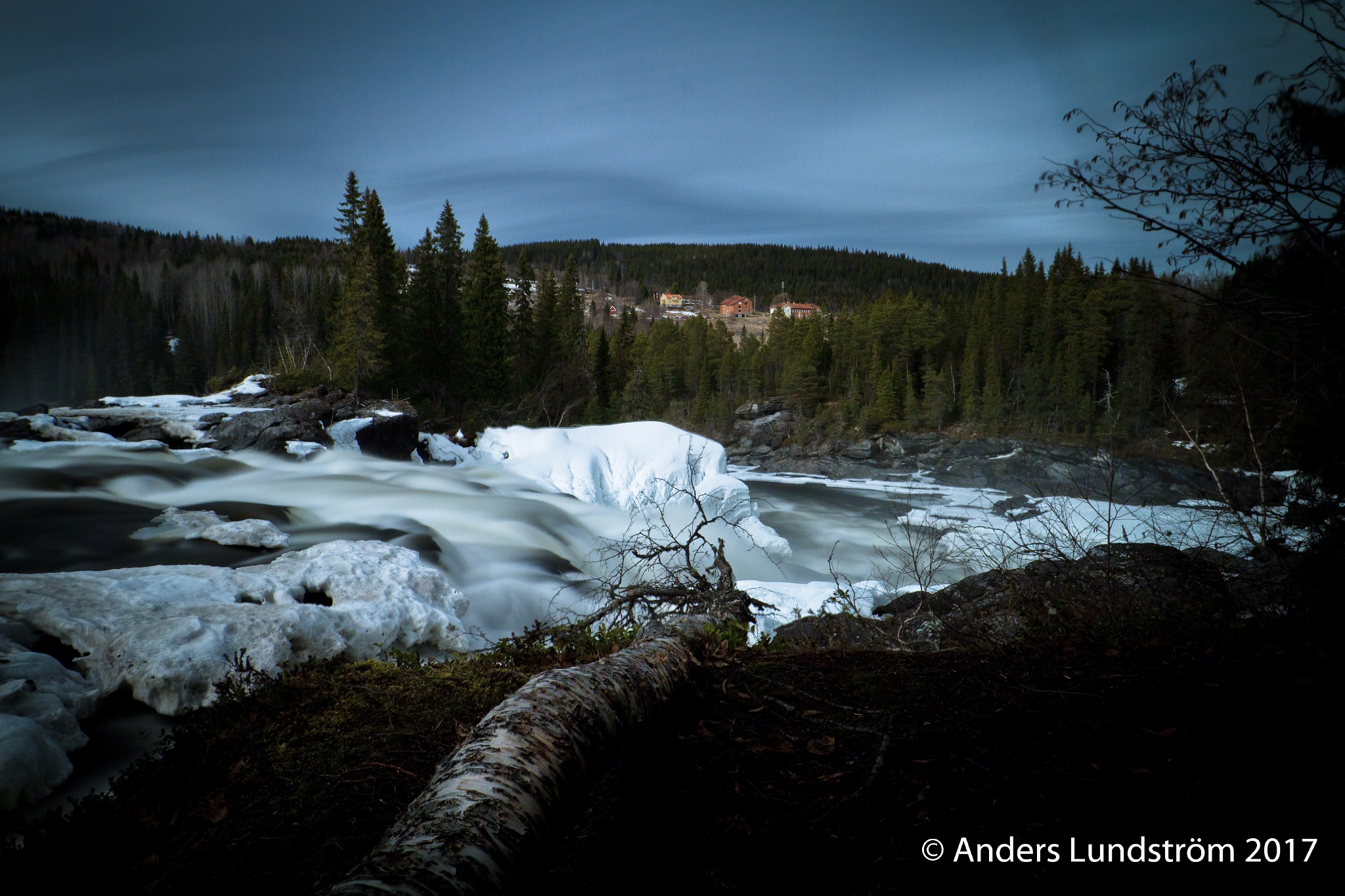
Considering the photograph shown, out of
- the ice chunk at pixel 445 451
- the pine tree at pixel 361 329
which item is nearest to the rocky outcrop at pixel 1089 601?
the ice chunk at pixel 445 451

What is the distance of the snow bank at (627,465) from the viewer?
56.0ft

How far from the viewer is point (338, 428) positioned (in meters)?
18.3

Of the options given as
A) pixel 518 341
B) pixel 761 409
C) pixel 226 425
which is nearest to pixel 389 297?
pixel 518 341

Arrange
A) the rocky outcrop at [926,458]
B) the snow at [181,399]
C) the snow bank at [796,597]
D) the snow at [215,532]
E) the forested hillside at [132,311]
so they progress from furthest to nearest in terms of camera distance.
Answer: the rocky outcrop at [926,458] < the forested hillside at [132,311] < the snow at [181,399] < the snow bank at [796,597] < the snow at [215,532]

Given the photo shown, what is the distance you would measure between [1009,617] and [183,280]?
10380 centimetres

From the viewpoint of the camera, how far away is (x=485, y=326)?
38156 millimetres

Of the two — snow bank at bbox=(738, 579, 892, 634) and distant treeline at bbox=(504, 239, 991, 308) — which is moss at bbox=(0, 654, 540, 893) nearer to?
snow bank at bbox=(738, 579, 892, 634)

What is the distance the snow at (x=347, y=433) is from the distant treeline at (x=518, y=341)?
26.3 ft

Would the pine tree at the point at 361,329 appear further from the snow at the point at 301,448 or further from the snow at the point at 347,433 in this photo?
the snow at the point at 301,448

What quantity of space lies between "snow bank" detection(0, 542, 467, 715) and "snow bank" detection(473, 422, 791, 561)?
35.0 ft

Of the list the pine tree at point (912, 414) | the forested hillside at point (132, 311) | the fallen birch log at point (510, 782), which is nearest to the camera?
the fallen birch log at point (510, 782)

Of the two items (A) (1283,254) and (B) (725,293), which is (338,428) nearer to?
(A) (1283,254)

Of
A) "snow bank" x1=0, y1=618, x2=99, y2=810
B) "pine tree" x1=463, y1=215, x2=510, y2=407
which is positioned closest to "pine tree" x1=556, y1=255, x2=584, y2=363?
"pine tree" x1=463, y1=215, x2=510, y2=407

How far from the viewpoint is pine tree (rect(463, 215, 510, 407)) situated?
3784 centimetres
